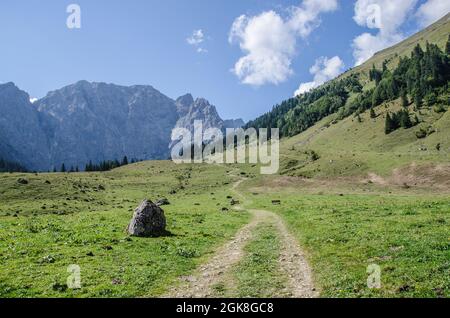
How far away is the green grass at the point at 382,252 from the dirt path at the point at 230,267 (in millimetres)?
651

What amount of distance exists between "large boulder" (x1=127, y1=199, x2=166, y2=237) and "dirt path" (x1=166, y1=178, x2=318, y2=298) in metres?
6.37

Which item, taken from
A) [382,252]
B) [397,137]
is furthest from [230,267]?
[397,137]

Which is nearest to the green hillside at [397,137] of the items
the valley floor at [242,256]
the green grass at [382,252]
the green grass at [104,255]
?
the green grass at [382,252]

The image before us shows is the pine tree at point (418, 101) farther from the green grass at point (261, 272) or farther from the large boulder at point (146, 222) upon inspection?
the large boulder at point (146, 222)

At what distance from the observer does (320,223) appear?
109 feet

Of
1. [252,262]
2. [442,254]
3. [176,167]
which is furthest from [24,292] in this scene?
[176,167]

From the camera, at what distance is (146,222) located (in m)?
30.2

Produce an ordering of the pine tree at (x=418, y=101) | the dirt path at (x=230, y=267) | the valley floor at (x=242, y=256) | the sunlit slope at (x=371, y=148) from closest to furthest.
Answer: the valley floor at (x=242, y=256) → the dirt path at (x=230, y=267) → the sunlit slope at (x=371, y=148) → the pine tree at (x=418, y=101)

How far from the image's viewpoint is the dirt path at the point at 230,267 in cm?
1616

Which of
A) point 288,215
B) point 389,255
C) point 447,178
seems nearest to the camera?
point 389,255

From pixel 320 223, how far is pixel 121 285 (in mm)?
21196

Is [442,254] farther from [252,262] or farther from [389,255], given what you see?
[252,262]

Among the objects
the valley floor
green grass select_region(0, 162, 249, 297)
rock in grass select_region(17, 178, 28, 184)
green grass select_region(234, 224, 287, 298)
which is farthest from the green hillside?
rock in grass select_region(17, 178, 28, 184)
